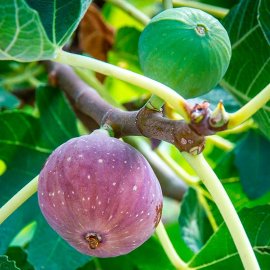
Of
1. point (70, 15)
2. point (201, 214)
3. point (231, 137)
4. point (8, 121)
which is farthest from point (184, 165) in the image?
point (70, 15)

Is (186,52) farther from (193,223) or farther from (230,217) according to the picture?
(193,223)

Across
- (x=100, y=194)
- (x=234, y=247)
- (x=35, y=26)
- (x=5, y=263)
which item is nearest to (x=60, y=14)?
(x=35, y=26)

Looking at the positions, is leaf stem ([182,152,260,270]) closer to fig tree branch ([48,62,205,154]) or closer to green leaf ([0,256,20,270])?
fig tree branch ([48,62,205,154])

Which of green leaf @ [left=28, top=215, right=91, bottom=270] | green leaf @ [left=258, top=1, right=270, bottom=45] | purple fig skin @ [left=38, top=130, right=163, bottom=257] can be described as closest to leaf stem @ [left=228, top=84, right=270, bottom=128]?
purple fig skin @ [left=38, top=130, right=163, bottom=257]

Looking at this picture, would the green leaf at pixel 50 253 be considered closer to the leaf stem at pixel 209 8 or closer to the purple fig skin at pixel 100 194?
the purple fig skin at pixel 100 194

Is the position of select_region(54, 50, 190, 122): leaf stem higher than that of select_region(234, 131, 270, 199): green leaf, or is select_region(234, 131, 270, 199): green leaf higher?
select_region(54, 50, 190, 122): leaf stem

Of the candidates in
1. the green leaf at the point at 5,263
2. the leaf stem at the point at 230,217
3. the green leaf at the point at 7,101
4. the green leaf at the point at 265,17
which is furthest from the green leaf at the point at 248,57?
the green leaf at the point at 7,101
